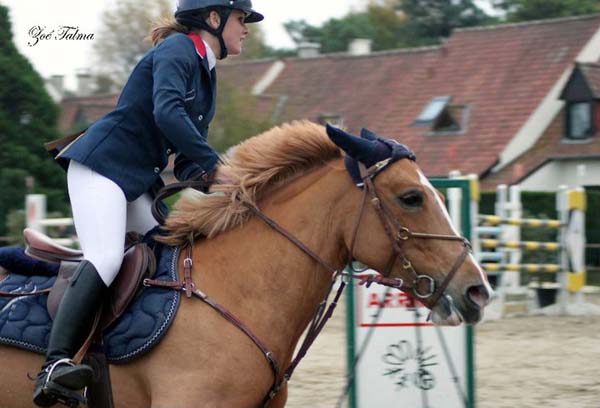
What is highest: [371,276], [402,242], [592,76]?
[402,242]

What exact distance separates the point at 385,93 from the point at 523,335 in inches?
854

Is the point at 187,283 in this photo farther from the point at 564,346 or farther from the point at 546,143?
the point at 546,143

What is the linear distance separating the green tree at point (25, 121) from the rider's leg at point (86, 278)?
16.4 metres

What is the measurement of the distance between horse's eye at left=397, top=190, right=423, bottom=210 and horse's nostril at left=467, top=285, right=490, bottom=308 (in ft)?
1.31

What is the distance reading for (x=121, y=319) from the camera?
4152 mm

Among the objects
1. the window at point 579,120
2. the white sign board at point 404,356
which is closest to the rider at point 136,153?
the white sign board at point 404,356

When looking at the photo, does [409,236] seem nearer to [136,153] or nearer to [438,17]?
[136,153]

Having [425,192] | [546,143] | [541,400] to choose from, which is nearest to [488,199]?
[546,143]

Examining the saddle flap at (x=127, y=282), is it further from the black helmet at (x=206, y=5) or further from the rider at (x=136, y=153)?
the black helmet at (x=206, y=5)

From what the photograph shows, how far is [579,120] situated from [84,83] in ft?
89.1

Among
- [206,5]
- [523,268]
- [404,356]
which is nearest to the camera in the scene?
[206,5]

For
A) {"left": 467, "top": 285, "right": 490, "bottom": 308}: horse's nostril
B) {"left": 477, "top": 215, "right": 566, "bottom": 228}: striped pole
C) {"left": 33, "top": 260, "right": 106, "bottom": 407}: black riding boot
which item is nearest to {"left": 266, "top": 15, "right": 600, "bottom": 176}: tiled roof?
{"left": 477, "top": 215, "right": 566, "bottom": 228}: striped pole

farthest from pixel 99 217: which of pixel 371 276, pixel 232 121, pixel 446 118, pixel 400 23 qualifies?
pixel 400 23

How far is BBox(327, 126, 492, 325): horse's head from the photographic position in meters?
4.02
